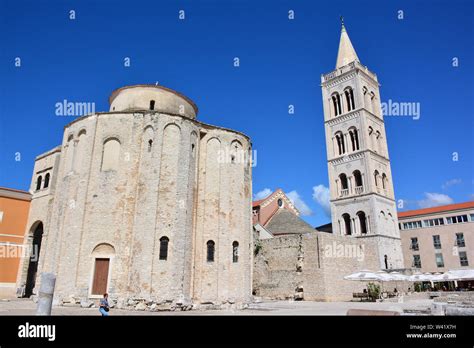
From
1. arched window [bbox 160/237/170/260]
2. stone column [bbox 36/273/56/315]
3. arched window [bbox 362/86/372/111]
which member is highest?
arched window [bbox 362/86/372/111]

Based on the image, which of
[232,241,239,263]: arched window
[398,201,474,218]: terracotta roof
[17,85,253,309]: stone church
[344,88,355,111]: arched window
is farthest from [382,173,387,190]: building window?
[232,241,239,263]: arched window

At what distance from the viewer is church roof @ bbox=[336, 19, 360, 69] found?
4869cm

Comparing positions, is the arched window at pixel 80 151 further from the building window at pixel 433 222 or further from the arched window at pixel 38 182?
the building window at pixel 433 222

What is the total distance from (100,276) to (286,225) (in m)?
24.7

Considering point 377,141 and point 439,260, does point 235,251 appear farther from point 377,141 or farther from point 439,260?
point 439,260

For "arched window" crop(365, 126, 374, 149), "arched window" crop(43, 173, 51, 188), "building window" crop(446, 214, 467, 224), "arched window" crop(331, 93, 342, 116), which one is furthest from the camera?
"building window" crop(446, 214, 467, 224)

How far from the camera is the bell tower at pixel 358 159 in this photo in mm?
40094

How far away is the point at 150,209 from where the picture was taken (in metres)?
20.2

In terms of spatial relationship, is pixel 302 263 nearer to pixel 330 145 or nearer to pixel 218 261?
pixel 218 261

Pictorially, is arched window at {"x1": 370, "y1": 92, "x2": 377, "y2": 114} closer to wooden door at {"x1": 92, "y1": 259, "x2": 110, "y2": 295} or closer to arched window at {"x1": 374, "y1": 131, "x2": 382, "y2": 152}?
arched window at {"x1": 374, "y1": 131, "x2": 382, "y2": 152}

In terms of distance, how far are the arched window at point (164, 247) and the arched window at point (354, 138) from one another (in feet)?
103

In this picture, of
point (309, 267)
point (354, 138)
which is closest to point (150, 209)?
point (309, 267)

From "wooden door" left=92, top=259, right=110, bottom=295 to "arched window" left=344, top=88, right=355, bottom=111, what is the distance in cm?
3683
